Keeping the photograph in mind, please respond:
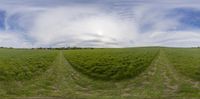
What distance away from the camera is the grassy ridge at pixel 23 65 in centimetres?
7219

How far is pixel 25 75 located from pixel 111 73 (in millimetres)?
16367

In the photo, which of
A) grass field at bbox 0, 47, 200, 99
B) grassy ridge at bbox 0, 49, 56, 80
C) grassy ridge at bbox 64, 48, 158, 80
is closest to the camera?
grass field at bbox 0, 47, 200, 99

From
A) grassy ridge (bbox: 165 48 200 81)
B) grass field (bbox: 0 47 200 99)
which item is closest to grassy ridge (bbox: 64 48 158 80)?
grass field (bbox: 0 47 200 99)

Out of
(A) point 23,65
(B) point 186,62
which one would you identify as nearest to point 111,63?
(B) point 186,62

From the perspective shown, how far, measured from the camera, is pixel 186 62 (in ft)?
266

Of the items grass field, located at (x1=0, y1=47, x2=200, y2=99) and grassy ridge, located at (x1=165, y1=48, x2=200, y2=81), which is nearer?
grass field, located at (x1=0, y1=47, x2=200, y2=99)

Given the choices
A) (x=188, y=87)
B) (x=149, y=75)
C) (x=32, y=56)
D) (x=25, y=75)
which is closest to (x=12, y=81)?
(x=25, y=75)

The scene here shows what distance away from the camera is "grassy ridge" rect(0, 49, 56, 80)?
7219cm

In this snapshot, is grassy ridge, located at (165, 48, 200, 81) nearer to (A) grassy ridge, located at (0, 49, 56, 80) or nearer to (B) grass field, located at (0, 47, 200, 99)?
(B) grass field, located at (0, 47, 200, 99)

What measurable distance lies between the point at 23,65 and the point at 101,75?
16.4 meters

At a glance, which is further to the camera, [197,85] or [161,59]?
[161,59]

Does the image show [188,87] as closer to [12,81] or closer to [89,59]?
[89,59]

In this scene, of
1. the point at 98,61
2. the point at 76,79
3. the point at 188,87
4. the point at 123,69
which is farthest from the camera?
the point at 98,61

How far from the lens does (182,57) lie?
85688 mm
